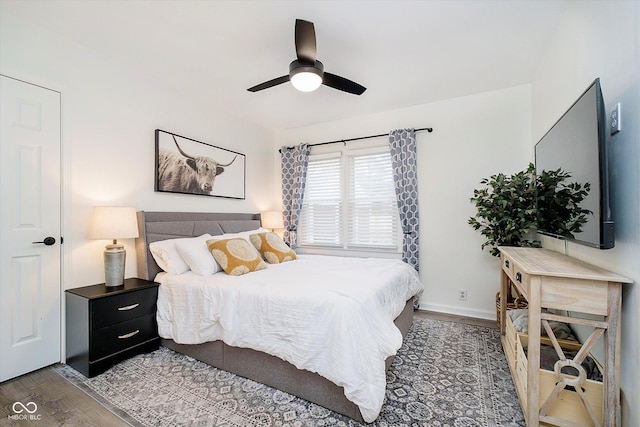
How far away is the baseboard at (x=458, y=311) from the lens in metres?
3.36

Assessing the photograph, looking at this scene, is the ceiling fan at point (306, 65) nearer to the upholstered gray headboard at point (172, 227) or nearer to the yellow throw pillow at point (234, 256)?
the yellow throw pillow at point (234, 256)

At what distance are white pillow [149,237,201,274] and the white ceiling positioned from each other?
184 cm

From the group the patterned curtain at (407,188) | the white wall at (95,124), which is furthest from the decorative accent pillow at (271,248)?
the patterned curtain at (407,188)

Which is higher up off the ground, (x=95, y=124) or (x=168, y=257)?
(x=95, y=124)

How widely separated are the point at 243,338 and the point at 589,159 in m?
2.42

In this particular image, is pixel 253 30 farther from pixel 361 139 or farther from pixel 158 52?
pixel 361 139

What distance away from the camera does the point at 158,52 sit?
2582 mm

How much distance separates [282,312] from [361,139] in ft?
9.98

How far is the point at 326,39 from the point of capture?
2.38 metres

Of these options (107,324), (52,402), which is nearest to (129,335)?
(107,324)

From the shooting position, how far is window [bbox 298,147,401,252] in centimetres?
401

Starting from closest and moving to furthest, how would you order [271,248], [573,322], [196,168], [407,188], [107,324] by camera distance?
[573,322] < [107,324] < [271,248] < [196,168] < [407,188]

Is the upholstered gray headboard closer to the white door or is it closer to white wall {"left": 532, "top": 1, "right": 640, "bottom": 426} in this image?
the white door

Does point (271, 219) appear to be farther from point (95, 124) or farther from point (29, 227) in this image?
point (29, 227)
